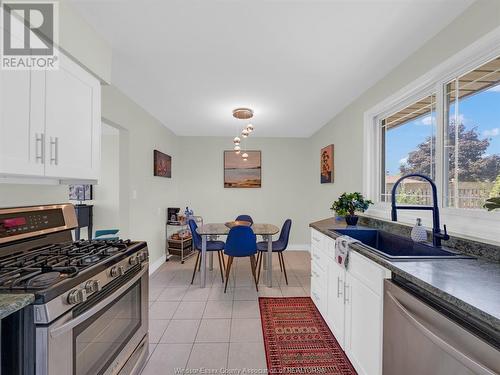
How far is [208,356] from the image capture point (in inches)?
77.2

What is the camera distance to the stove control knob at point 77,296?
1.05 metres

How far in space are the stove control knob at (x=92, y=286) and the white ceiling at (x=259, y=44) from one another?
5.15 feet

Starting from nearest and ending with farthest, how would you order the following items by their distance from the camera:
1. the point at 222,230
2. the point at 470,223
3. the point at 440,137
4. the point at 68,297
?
the point at 68,297, the point at 470,223, the point at 440,137, the point at 222,230

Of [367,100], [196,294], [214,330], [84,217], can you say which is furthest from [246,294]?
[84,217]

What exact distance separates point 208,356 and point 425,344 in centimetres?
154

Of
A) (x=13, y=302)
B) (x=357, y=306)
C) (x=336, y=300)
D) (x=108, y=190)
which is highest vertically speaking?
(x=108, y=190)

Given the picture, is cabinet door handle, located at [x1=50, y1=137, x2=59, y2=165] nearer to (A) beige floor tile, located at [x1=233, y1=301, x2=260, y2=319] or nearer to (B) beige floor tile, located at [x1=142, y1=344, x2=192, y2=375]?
(B) beige floor tile, located at [x1=142, y1=344, x2=192, y2=375]

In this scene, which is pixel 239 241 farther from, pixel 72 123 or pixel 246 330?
pixel 72 123

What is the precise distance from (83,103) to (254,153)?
3.79 meters

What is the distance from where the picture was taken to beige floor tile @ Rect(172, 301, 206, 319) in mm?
2551

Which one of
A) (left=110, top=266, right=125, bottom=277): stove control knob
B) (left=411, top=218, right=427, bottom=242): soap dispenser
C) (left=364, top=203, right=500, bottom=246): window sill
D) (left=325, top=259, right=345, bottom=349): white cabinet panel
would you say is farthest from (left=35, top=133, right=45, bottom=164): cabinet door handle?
(left=364, top=203, right=500, bottom=246): window sill

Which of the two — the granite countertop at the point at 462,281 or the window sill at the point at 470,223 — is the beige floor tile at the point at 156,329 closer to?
the granite countertop at the point at 462,281

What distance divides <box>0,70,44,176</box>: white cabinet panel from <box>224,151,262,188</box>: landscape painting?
3.99m

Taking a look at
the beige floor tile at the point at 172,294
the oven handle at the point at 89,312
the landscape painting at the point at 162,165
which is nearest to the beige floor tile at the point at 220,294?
the beige floor tile at the point at 172,294
